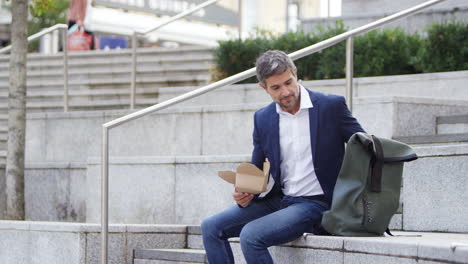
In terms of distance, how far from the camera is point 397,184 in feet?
17.2

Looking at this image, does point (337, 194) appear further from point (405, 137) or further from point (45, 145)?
point (45, 145)

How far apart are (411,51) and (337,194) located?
16.8 feet

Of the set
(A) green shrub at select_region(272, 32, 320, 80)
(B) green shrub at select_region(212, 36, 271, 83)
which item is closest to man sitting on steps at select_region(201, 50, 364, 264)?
(A) green shrub at select_region(272, 32, 320, 80)

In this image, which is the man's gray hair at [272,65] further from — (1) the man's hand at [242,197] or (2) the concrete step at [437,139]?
(2) the concrete step at [437,139]

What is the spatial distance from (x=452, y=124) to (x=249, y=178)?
293cm

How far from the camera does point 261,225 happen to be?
17.4 feet

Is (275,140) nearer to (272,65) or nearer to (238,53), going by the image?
(272,65)

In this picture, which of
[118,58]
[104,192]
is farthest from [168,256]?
[118,58]

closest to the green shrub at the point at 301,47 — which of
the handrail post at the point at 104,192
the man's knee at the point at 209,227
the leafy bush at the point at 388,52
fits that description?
the leafy bush at the point at 388,52

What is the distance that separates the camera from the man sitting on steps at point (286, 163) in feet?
17.4

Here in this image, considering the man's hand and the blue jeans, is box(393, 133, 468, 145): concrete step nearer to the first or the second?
the blue jeans

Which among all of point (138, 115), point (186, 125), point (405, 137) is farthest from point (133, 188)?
point (405, 137)

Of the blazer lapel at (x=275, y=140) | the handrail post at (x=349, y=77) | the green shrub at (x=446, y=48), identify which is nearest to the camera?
the blazer lapel at (x=275, y=140)

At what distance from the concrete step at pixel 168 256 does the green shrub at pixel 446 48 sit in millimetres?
3924
